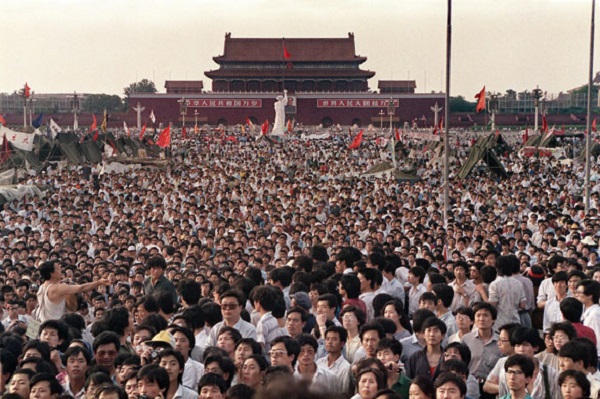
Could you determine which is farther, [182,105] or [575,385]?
[182,105]

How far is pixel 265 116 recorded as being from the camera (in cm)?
6912

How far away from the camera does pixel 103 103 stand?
94812 mm

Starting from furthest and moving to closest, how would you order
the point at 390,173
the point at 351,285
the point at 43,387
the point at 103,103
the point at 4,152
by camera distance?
the point at 103,103 < the point at 390,173 < the point at 4,152 < the point at 351,285 < the point at 43,387

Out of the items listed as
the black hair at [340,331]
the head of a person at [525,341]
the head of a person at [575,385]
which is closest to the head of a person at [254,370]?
the black hair at [340,331]

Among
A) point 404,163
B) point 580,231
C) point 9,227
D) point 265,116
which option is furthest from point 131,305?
point 265,116

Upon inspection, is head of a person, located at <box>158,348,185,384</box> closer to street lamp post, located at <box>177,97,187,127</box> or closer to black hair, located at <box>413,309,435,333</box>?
black hair, located at <box>413,309,435,333</box>

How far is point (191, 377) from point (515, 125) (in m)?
68.5

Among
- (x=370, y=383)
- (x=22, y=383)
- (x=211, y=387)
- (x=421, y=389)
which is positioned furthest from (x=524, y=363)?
(x=22, y=383)

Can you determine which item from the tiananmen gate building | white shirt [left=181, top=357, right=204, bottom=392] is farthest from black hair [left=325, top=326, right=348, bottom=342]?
the tiananmen gate building

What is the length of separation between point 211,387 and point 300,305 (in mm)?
2329

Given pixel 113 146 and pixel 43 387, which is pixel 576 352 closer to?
pixel 43 387

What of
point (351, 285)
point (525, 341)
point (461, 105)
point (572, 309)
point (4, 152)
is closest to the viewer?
point (525, 341)

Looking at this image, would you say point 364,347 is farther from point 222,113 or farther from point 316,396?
point 222,113

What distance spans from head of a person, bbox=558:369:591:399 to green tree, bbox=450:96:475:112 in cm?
7497
